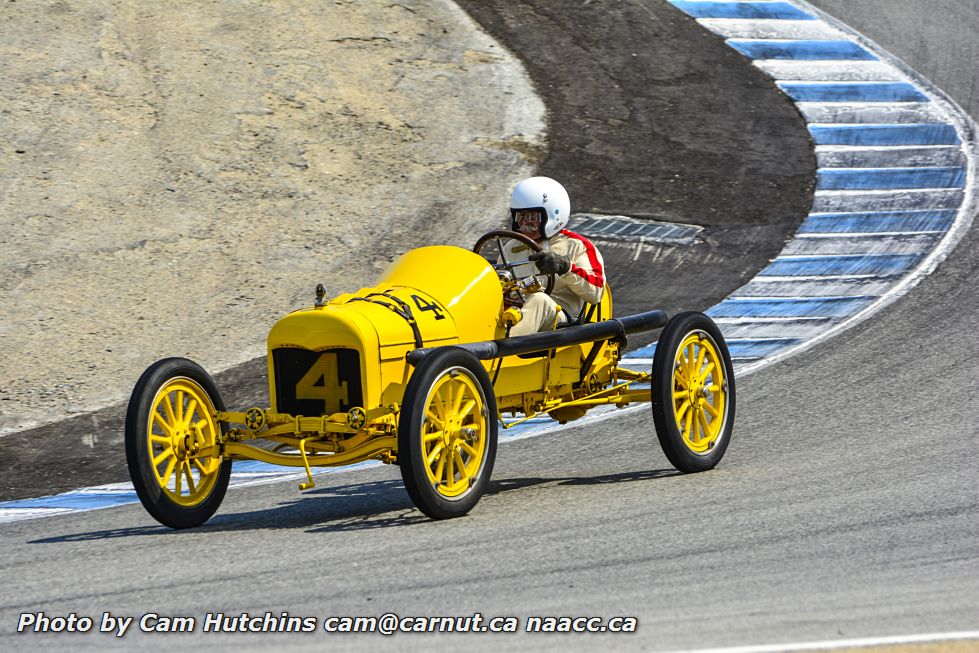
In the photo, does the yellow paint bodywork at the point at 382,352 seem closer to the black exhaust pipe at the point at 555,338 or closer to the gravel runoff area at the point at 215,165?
the black exhaust pipe at the point at 555,338

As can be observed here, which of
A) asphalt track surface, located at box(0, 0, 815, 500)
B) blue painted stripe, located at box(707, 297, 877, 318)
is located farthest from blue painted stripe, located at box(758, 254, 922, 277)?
blue painted stripe, located at box(707, 297, 877, 318)

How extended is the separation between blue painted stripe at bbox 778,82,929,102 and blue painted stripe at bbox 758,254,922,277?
4.94 meters

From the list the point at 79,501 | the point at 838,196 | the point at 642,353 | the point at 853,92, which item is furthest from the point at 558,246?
the point at 853,92

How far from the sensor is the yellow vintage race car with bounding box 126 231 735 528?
269 inches

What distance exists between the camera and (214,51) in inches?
722

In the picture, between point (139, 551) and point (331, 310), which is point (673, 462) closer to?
point (331, 310)

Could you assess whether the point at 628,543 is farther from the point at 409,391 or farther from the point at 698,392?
the point at 698,392

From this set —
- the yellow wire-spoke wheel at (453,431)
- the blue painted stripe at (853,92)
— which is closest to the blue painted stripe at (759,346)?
the yellow wire-spoke wheel at (453,431)

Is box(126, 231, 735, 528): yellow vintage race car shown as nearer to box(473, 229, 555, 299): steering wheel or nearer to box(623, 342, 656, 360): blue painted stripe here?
box(473, 229, 555, 299): steering wheel

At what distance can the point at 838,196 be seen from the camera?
1509 cm

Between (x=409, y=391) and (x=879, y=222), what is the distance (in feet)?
29.7

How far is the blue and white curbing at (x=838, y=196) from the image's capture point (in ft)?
37.2

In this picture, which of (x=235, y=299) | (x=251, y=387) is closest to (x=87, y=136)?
(x=235, y=299)

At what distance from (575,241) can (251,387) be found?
3839 millimetres
